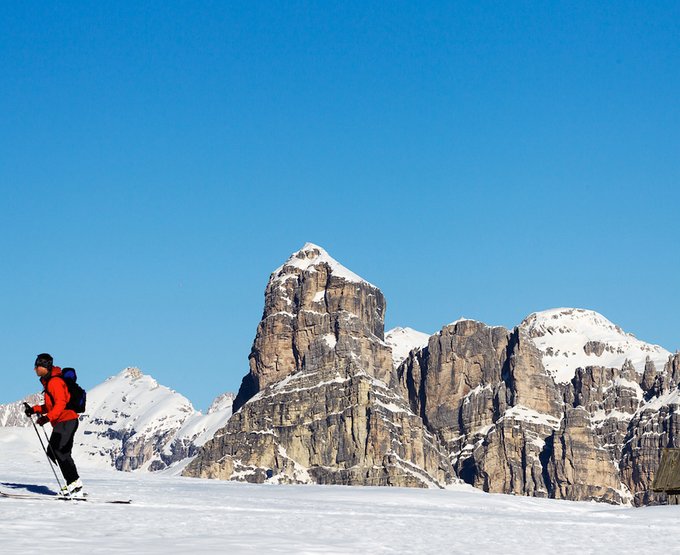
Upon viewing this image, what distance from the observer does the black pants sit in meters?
26.3

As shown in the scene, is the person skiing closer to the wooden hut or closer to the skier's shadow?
the skier's shadow

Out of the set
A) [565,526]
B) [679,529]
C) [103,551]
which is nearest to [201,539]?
[103,551]

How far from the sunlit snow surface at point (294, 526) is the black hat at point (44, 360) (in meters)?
2.80

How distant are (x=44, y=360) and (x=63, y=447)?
1.86 metres

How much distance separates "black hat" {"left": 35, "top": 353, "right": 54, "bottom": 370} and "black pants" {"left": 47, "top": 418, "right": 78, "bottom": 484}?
1242 millimetres

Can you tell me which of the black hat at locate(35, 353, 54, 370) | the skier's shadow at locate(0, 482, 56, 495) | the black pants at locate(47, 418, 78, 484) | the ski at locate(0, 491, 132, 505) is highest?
the black hat at locate(35, 353, 54, 370)

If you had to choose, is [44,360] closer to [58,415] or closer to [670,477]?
[58,415]

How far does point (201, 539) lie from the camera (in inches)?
820

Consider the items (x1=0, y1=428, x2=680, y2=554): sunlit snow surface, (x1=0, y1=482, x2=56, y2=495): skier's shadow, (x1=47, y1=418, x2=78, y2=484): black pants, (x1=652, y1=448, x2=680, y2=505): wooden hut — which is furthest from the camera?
(x1=652, y1=448, x2=680, y2=505): wooden hut

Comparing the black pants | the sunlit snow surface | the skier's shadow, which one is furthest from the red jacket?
the skier's shadow

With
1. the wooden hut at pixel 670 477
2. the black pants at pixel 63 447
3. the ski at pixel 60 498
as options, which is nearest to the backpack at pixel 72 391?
the black pants at pixel 63 447

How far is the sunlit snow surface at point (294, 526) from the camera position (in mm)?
20172

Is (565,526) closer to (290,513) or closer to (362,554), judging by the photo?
(290,513)

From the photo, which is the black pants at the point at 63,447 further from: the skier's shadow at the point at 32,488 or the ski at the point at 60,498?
the skier's shadow at the point at 32,488
